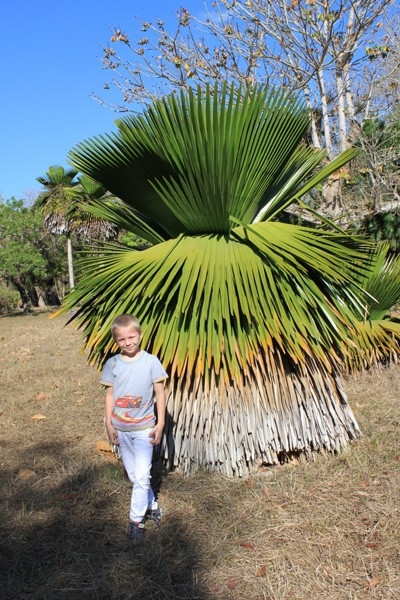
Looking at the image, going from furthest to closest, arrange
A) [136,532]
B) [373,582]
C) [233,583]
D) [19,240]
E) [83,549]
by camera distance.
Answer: [19,240]
[136,532]
[83,549]
[233,583]
[373,582]

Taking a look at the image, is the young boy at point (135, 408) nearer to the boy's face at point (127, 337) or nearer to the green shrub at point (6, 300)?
the boy's face at point (127, 337)

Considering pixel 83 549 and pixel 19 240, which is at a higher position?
pixel 83 549

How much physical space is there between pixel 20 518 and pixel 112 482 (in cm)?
84

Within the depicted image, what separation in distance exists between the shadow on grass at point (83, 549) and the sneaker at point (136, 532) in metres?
0.05

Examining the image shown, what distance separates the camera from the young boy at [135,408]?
384 centimetres

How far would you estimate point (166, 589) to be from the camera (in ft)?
10.5

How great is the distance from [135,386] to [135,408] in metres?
0.15

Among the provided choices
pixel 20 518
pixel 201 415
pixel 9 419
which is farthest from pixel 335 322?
pixel 9 419

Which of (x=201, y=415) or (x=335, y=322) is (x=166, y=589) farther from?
(x=335, y=322)

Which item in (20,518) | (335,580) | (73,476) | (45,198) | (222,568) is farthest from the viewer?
(45,198)

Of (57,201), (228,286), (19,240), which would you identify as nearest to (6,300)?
(19,240)

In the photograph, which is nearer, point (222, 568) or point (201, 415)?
point (222, 568)

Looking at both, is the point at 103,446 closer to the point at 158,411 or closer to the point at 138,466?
the point at 138,466

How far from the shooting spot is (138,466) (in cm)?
392
